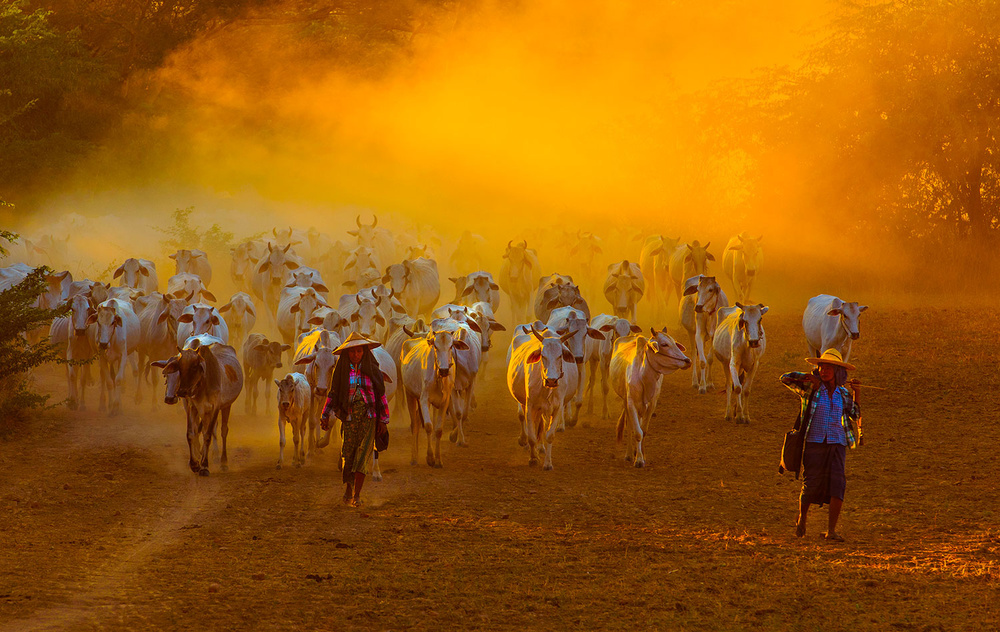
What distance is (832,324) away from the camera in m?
19.0

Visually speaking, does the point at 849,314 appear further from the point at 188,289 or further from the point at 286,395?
the point at 188,289

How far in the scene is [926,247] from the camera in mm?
32844

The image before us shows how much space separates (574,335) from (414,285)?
8.50 m

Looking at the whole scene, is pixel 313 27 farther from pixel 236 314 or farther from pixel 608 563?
pixel 608 563

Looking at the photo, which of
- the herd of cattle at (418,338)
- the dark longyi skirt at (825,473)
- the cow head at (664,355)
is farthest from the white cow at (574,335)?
the dark longyi skirt at (825,473)

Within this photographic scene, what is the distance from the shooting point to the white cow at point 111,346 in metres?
Answer: 17.9

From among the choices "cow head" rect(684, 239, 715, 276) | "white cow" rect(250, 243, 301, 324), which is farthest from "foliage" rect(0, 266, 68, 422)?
"cow head" rect(684, 239, 715, 276)

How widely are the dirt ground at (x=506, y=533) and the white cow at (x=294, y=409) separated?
0.40m

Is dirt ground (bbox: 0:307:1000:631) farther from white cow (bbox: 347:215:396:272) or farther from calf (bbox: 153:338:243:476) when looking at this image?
white cow (bbox: 347:215:396:272)

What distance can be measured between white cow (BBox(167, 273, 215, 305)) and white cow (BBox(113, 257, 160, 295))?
666 mm

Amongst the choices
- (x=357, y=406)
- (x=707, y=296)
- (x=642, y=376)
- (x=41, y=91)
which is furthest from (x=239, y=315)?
(x=41, y=91)

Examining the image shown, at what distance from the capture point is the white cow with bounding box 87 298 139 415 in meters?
17.9

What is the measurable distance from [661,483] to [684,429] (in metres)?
3.51

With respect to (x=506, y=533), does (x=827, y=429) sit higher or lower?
higher
